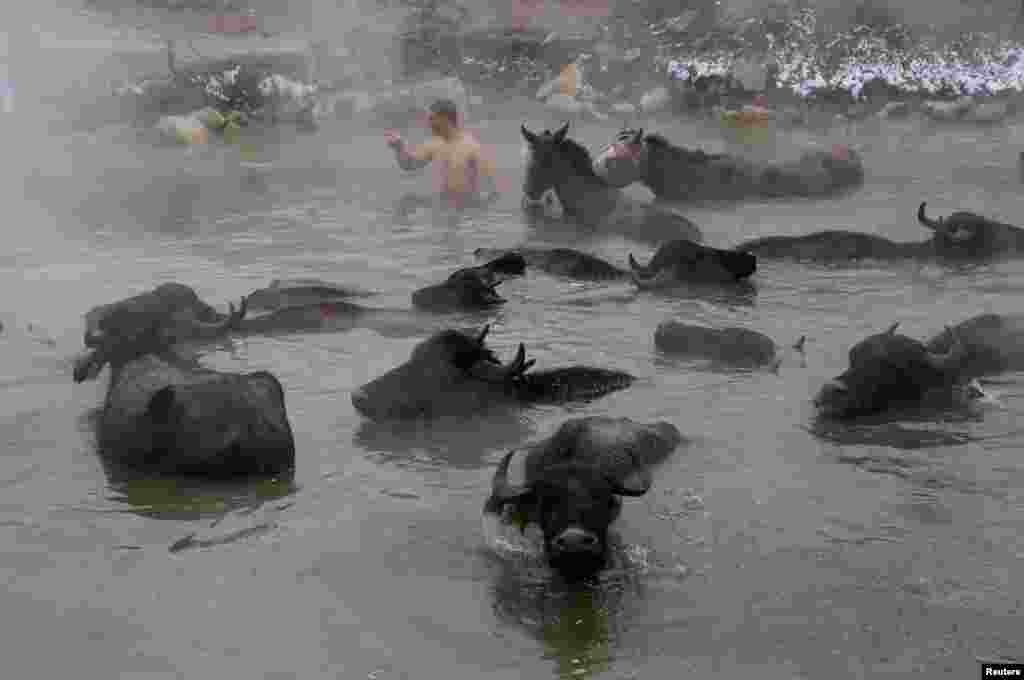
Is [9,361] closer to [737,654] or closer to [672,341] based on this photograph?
[672,341]

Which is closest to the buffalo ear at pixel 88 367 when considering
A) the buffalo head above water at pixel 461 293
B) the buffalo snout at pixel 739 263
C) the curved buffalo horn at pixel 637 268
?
the buffalo head above water at pixel 461 293

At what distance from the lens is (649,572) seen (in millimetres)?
5297

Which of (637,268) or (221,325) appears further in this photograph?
(637,268)

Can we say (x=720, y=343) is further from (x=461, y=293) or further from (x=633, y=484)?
(x=633, y=484)

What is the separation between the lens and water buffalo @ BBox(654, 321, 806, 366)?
7.86 metres

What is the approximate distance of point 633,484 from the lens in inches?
215

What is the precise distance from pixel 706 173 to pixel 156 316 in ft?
21.0

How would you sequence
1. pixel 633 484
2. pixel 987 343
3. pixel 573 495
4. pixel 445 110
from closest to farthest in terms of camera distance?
1. pixel 573 495
2. pixel 633 484
3. pixel 987 343
4. pixel 445 110

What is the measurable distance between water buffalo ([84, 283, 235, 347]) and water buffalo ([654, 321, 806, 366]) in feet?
8.80

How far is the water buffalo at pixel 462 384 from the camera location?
7.05 meters
